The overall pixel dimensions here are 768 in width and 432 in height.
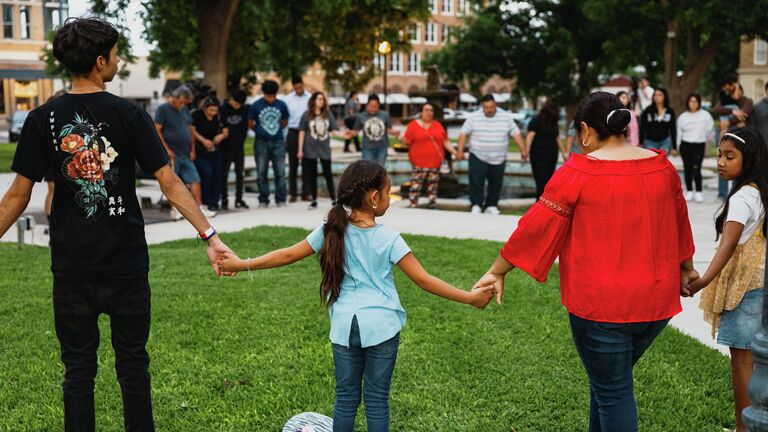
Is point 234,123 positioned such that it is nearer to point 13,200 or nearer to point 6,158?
point 13,200

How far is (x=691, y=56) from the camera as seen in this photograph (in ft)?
98.4

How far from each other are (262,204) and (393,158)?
9366mm

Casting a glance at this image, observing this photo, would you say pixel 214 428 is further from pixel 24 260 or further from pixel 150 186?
pixel 150 186

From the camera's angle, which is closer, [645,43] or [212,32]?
[212,32]

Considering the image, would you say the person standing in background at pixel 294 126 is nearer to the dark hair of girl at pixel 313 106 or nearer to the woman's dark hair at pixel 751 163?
the dark hair of girl at pixel 313 106

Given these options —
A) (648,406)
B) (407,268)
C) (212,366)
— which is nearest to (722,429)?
(648,406)

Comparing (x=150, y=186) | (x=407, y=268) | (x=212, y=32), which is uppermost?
(x=212, y=32)

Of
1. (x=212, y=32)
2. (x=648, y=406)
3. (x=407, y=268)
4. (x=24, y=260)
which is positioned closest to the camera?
(x=407, y=268)

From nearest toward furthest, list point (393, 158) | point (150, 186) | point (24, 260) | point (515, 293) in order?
point (515, 293), point (24, 260), point (150, 186), point (393, 158)

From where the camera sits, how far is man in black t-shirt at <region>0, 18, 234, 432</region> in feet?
12.3

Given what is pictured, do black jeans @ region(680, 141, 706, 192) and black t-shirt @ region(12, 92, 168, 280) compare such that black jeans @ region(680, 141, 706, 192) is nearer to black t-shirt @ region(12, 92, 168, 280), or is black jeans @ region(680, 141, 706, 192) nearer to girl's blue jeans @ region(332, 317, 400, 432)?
girl's blue jeans @ region(332, 317, 400, 432)

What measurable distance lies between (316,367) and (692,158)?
10.7 m

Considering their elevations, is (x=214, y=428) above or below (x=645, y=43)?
below

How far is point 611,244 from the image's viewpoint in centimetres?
357
